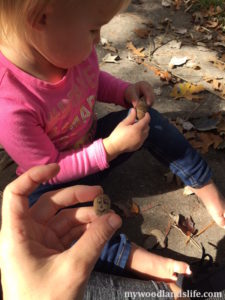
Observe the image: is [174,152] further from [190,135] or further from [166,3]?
[166,3]

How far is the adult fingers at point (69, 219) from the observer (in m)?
1.30

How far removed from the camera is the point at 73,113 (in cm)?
164

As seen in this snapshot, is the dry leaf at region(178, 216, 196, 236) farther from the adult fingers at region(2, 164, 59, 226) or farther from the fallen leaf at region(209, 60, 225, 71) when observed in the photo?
the fallen leaf at region(209, 60, 225, 71)

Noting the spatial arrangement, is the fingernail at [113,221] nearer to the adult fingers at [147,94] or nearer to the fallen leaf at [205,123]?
the adult fingers at [147,94]

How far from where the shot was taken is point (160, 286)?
1503 mm

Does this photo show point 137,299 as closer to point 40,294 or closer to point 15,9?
point 40,294

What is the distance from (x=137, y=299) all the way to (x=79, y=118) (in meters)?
0.83

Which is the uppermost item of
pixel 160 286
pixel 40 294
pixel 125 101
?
pixel 40 294

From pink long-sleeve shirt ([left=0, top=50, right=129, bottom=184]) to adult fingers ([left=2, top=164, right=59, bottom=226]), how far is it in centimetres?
42

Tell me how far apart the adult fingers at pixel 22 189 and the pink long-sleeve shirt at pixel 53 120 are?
1.39ft

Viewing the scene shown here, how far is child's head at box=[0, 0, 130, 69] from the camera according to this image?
1.15 m

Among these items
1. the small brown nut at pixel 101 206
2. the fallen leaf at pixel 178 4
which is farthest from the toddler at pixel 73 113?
the fallen leaf at pixel 178 4

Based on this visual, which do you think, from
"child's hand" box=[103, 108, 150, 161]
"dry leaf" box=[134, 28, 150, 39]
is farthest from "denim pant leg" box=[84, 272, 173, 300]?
"dry leaf" box=[134, 28, 150, 39]

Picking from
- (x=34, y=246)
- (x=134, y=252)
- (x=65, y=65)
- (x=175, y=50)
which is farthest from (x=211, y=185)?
(x=175, y=50)
